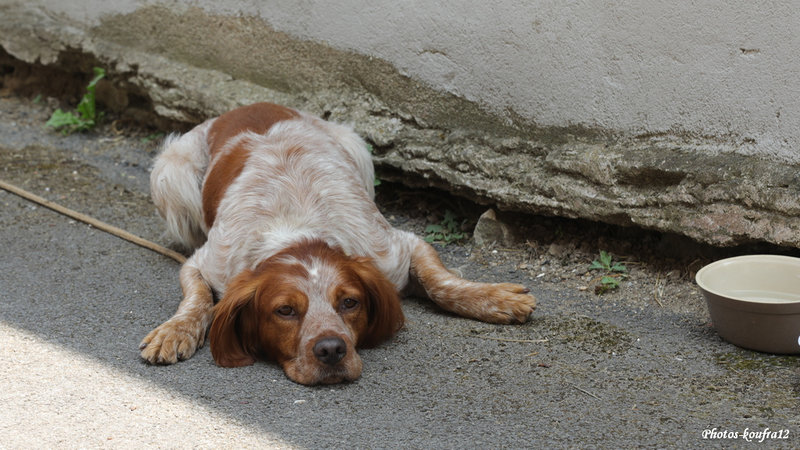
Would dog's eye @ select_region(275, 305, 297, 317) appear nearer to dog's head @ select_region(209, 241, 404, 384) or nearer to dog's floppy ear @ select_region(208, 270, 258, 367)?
dog's head @ select_region(209, 241, 404, 384)

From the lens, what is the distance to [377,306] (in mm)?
3924

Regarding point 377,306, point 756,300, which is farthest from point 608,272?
point 377,306

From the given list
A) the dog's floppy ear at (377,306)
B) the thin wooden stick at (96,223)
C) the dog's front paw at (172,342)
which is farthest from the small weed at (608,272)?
the thin wooden stick at (96,223)

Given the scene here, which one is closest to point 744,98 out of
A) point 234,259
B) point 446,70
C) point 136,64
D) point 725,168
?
point 725,168

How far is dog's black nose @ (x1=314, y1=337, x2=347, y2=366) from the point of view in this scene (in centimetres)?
349

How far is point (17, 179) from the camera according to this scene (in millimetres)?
6227

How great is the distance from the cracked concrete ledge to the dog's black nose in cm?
162

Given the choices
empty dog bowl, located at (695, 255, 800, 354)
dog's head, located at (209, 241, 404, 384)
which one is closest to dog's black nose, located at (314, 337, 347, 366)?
dog's head, located at (209, 241, 404, 384)

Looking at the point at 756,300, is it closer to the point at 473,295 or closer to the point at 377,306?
the point at 473,295

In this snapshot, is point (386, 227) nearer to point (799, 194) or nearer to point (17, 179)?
point (799, 194)

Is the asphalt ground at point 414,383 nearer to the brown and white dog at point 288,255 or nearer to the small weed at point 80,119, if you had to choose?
the brown and white dog at point 288,255

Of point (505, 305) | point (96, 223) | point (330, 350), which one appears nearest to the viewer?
point (330, 350)

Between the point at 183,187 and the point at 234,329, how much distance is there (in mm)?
1432

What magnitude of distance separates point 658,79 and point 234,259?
212 centimetres
